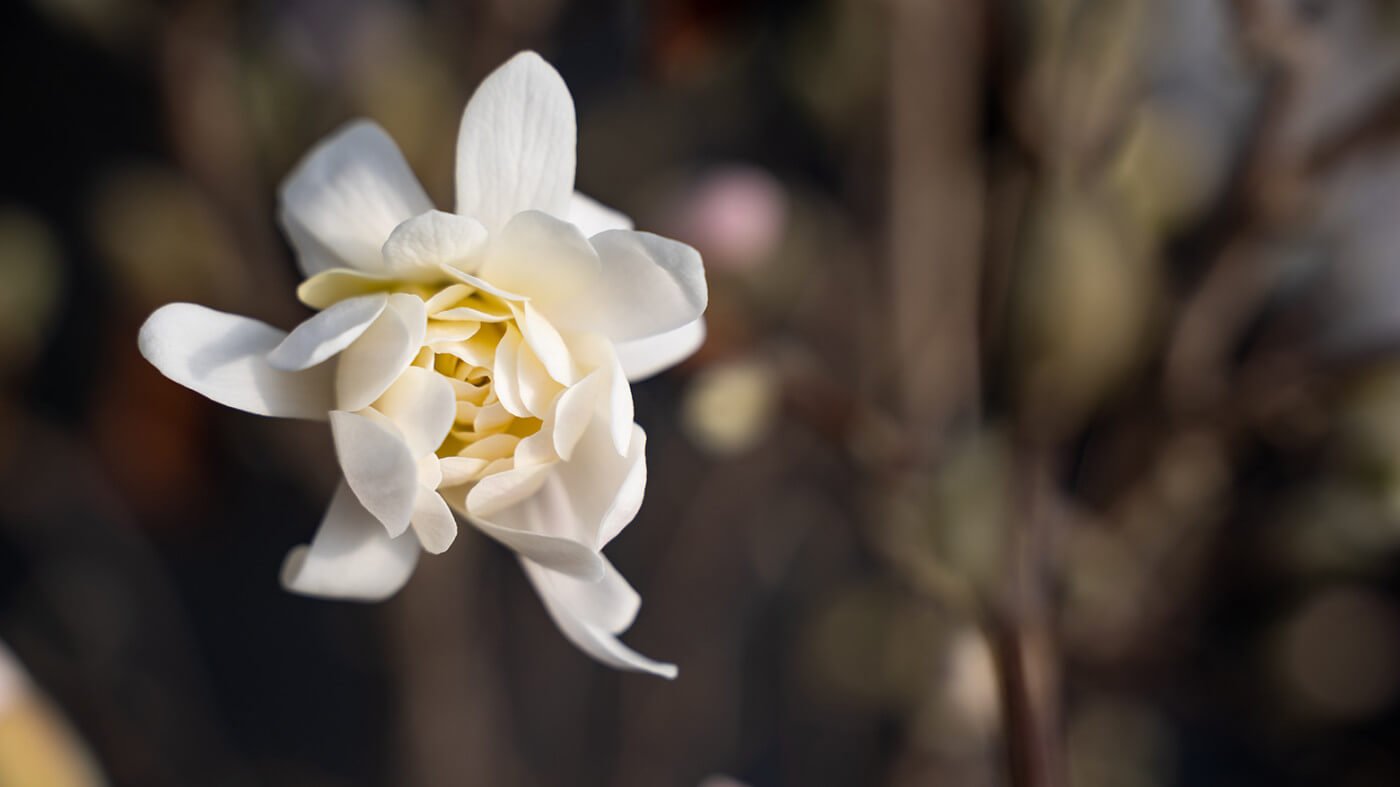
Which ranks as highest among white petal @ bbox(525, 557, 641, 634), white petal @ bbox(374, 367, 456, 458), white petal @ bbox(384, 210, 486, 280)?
white petal @ bbox(384, 210, 486, 280)

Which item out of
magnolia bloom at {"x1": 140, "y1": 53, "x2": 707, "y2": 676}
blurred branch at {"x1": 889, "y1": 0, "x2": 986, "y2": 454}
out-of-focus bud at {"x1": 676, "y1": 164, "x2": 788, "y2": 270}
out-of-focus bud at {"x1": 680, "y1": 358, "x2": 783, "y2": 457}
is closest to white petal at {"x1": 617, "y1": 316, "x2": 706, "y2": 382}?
magnolia bloom at {"x1": 140, "y1": 53, "x2": 707, "y2": 676}

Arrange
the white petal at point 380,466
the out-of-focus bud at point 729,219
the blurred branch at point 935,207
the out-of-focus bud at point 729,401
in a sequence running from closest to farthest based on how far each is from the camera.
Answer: the white petal at point 380,466
the out-of-focus bud at point 729,401
the out-of-focus bud at point 729,219
the blurred branch at point 935,207

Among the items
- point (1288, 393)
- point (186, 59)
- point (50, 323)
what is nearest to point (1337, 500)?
point (1288, 393)

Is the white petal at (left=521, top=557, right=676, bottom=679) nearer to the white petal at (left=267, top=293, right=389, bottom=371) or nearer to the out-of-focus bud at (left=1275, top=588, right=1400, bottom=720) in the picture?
the white petal at (left=267, top=293, right=389, bottom=371)

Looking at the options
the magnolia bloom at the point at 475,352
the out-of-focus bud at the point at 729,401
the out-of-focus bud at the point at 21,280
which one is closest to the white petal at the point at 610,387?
the magnolia bloom at the point at 475,352

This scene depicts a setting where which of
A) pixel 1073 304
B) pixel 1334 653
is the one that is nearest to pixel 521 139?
pixel 1073 304

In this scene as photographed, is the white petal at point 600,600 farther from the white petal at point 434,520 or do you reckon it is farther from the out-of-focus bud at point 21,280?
the out-of-focus bud at point 21,280
